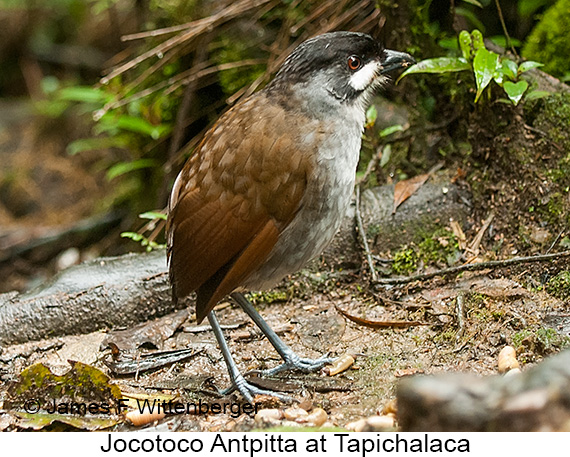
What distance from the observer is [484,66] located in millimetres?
3395

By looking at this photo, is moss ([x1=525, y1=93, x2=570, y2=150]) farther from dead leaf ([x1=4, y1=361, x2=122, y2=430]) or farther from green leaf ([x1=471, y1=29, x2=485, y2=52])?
dead leaf ([x1=4, y1=361, x2=122, y2=430])

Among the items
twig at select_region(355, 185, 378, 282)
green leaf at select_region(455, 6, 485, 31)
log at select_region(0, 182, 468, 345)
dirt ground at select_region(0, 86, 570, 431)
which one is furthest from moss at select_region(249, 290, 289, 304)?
green leaf at select_region(455, 6, 485, 31)

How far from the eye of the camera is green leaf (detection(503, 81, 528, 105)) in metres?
3.34

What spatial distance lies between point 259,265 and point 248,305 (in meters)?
0.44

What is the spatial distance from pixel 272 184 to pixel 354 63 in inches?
28.6

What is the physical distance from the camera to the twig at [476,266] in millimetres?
3211

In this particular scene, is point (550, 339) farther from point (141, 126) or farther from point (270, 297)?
point (141, 126)

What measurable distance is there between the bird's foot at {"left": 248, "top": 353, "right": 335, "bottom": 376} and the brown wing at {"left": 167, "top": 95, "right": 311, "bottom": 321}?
0.46 m

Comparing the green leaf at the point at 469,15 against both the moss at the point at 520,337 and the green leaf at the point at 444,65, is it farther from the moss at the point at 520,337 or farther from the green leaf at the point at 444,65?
the moss at the point at 520,337

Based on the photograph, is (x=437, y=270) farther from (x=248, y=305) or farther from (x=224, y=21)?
(x=224, y=21)

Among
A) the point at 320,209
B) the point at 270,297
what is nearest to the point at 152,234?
the point at 270,297

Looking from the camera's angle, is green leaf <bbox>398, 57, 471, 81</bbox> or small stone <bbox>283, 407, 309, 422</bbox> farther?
green leaf <bbox>398, 57, 471, 81</bbox>
